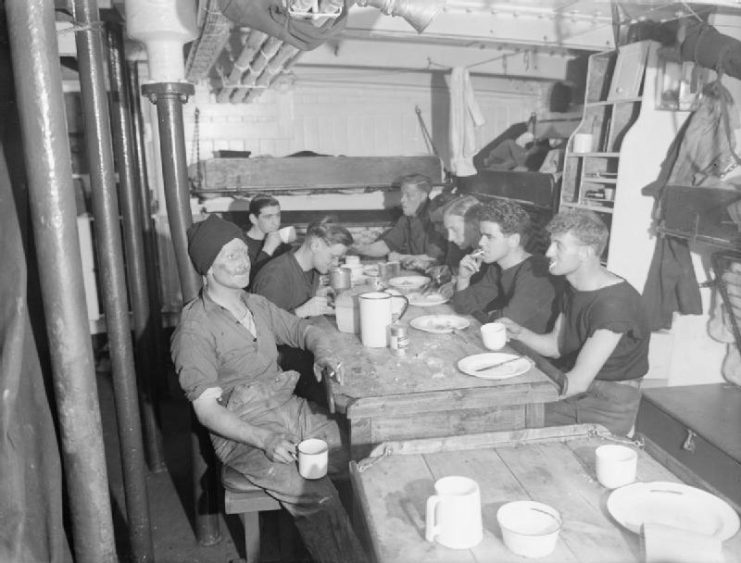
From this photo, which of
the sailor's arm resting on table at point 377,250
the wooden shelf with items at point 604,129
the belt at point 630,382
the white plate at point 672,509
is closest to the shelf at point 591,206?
the wooden shelf with items at point 604,129

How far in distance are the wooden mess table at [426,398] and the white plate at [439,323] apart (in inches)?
14.0

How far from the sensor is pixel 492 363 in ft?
9.45

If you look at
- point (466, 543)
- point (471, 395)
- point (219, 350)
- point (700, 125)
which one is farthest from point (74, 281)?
point (700, 125)

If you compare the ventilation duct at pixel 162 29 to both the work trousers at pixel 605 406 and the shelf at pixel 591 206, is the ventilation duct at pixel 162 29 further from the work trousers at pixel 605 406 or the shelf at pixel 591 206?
the shelf at pixel 591 206

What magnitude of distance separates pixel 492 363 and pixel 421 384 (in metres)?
0.41

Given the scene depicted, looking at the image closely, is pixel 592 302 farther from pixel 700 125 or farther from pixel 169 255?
pixel 169 255

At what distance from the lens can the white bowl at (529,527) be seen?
1.64 m

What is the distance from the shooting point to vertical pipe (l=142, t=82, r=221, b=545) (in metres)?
3.41

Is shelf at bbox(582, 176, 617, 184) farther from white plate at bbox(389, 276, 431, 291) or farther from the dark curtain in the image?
the dark curtain

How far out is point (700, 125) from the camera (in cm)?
487

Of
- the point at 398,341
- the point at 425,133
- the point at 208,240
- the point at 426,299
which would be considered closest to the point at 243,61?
the point at 426,299

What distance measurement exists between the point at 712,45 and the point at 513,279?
215 centimetres

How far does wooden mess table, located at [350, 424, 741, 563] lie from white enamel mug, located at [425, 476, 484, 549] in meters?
0.03

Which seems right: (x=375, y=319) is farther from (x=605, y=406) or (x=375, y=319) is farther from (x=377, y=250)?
(x=377, y=250)
